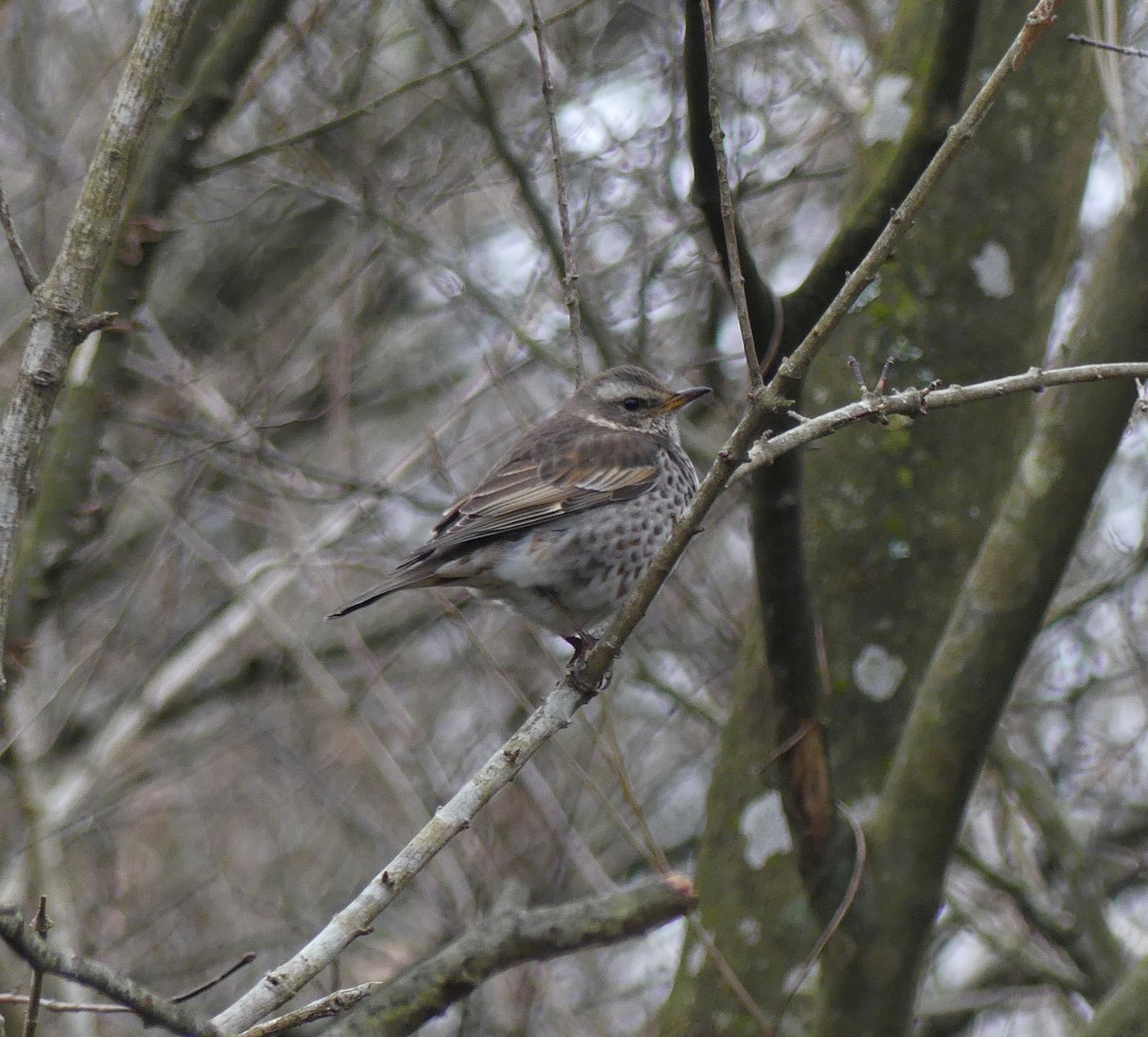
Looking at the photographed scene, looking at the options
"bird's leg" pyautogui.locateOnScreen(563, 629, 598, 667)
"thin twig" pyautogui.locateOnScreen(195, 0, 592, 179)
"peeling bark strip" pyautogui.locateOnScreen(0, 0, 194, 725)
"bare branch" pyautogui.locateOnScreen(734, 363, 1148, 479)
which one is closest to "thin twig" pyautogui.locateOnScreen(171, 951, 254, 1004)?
"peeling bark strip" pyautogui.locateOnScreen(0, 0, 194, 725)

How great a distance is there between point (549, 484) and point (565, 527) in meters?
0.23

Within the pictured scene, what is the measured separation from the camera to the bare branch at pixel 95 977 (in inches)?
71.1

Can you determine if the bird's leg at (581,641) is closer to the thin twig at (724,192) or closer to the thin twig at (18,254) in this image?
the thin twig at (724,192)

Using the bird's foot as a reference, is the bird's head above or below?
above

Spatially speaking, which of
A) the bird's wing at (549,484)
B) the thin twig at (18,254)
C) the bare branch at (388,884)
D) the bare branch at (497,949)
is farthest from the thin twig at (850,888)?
the thin twig at (18,254)

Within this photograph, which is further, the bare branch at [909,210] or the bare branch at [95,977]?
the bare branch at [909,210]

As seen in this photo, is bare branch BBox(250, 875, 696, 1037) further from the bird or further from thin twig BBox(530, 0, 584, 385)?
the bird

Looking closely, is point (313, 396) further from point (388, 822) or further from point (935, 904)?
point (935, 904)

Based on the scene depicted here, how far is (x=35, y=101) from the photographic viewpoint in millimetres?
8781

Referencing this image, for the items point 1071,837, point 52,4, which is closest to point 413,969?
point 1071,837

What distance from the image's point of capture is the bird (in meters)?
4.93

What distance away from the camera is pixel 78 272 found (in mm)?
2664

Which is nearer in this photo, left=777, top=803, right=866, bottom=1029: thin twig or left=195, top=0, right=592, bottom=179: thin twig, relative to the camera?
left=777, top=803, right=866, bottom=1029: thin twig

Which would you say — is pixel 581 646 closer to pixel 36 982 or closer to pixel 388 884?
pixel 388 884
